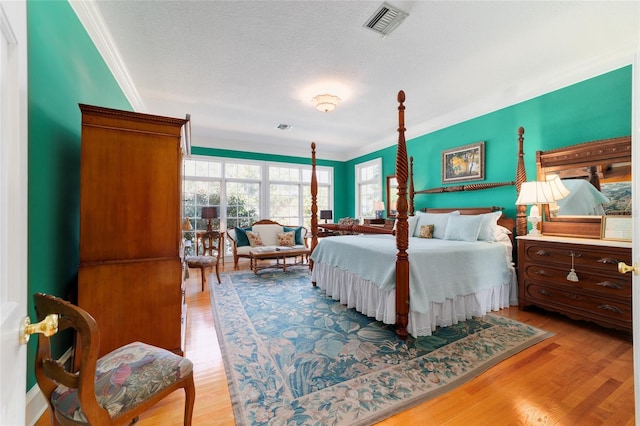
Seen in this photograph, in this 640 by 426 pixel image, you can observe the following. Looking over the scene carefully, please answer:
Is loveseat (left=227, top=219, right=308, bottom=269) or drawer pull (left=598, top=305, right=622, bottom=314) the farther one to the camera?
loveseat (left=227, top=219, right=308, bottom=269)

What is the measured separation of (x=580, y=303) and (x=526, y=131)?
2.15 m

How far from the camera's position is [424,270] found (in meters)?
2.46

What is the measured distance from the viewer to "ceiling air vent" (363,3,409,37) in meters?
2.09

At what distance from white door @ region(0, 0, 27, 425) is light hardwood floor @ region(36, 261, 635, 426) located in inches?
45.3

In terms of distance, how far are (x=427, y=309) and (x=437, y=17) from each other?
2447 millimetres

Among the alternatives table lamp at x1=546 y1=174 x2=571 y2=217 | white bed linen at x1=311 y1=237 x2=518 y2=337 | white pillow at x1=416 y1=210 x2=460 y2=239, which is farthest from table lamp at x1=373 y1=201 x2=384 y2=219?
table lamp at x1=546 y1=174 x2=571 y2=217

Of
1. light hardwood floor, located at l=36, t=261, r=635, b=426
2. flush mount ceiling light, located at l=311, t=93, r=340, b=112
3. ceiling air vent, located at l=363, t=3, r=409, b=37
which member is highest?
ceiling air vent, located at l=363, t=3, r=409, b=37

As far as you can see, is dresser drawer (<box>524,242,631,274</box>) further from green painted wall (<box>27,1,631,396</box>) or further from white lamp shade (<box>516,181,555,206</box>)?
green painted wall (<box>27,1,631,396</box>)

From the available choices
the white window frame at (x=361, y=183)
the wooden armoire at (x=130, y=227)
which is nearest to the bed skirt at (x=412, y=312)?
the wooden armoire at (x=130, y=227)

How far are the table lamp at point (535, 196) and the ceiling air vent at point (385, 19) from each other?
7.21 ft

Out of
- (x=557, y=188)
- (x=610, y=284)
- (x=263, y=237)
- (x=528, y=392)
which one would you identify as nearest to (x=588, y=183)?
(x=557, y=188)

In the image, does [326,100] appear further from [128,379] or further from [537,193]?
[128,379]

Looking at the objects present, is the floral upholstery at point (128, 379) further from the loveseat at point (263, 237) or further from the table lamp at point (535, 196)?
the loveseat at point (263, 237)

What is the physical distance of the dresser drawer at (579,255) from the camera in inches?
91.6
